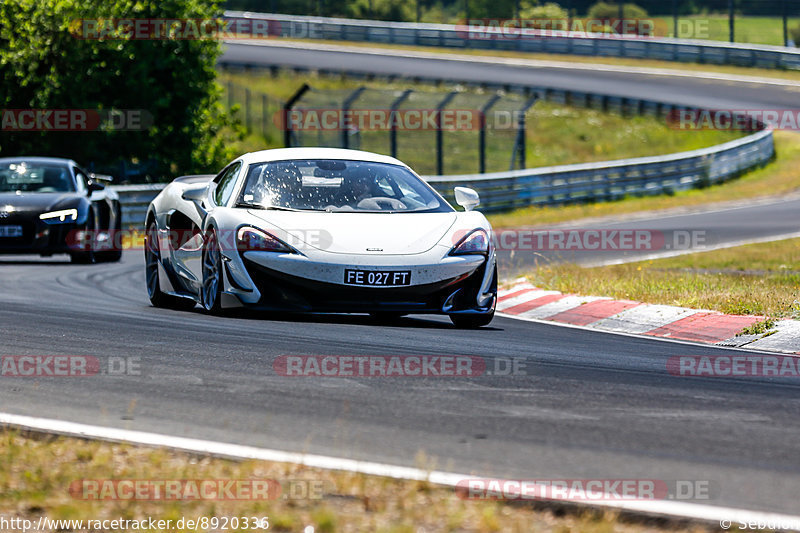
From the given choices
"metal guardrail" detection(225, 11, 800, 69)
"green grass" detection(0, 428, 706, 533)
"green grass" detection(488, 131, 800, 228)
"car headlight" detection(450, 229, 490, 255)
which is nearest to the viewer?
"green grass" detection(0, 428, 706, 533)

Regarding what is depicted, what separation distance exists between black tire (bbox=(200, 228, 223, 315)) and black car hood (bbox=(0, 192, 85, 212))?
7215 mm

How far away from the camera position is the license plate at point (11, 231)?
16031 millimetres

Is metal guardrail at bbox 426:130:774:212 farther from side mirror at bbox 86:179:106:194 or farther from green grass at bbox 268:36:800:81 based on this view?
green grass at bbox 268:36:800:81

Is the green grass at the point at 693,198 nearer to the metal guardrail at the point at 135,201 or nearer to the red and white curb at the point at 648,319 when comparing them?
the metal guardrail at the point at 135,201

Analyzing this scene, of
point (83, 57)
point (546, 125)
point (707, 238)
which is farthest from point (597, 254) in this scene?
point (546, 125)

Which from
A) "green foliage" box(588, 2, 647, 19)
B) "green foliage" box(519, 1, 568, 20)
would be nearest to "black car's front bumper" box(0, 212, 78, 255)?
"green foliage" box(519, 1, 568, 20)

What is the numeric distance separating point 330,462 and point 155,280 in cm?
641

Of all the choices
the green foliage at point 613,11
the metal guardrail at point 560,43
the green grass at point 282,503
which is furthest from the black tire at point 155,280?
the green foliage at point 613,11

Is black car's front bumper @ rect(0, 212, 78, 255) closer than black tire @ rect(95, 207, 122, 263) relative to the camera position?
Yes

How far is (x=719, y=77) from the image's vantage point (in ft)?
149

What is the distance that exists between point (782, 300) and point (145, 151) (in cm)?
2002

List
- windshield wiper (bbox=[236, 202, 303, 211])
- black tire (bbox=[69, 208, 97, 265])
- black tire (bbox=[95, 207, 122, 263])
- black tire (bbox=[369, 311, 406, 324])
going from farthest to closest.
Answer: black tire (bbox=[95, 207, 122, 263]), black tire (bbox=[69, 208, 97, 265]), black tire (bbox=[369, 311, 406, 324]), windshield wiper (bbox=[236, 202, 303, 211])

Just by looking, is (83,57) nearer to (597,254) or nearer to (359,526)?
(597,254)

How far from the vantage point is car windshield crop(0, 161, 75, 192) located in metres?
17.0
